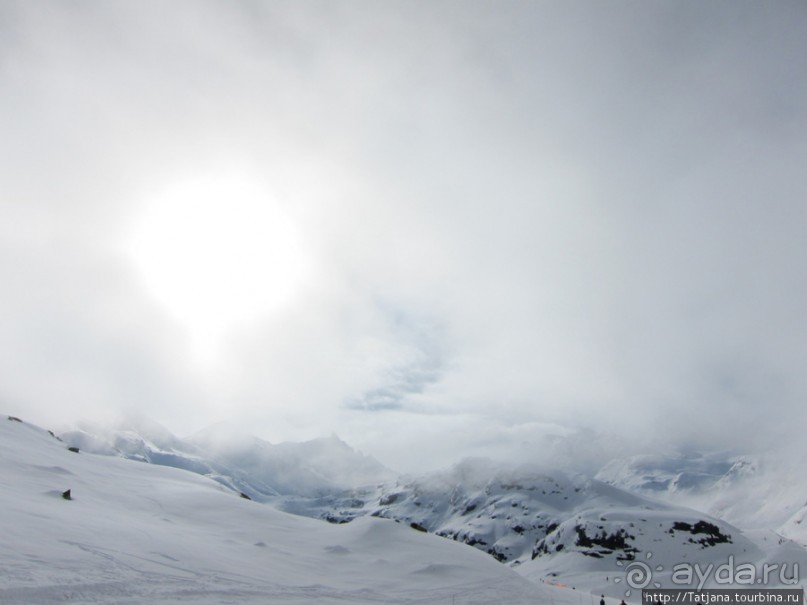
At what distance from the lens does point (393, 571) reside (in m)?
38.7

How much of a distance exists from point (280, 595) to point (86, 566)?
990 cm

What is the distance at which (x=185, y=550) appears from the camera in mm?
31875

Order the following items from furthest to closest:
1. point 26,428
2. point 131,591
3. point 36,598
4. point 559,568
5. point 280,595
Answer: point 559,568 < point 26,428 < point 280,595 < point 131,591 < point 36,598

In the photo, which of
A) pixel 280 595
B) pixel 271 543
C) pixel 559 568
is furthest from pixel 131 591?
pixel 559 568

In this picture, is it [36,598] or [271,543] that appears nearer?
[36,598]

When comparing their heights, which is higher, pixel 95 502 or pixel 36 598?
pixel 95 502

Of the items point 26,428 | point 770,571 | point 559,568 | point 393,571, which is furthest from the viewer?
point 559,568

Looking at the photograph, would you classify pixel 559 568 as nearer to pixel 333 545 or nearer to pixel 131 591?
pixel 333 545

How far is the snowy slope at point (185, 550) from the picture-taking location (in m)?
24.2

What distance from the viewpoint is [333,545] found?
4259cm

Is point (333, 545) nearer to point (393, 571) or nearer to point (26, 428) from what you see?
point (393, 571)

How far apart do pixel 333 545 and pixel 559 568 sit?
179 metres

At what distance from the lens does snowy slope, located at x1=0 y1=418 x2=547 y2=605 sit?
24172 mm

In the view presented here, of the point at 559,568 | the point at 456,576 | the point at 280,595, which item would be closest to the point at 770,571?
the point at 559,568
